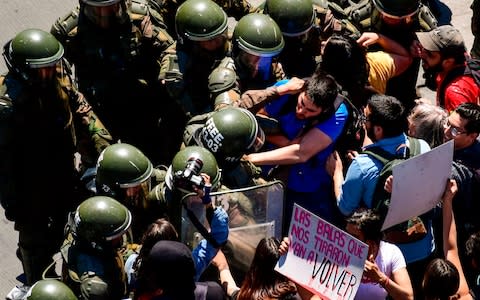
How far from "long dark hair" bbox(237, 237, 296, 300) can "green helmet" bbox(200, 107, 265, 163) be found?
102cm

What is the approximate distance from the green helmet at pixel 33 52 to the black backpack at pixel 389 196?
2296mm

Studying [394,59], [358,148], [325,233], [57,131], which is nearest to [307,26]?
[394,59]

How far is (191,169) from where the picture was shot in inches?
242

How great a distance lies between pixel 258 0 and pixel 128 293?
237 inches

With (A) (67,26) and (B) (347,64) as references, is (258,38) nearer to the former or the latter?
(B) (347,64)

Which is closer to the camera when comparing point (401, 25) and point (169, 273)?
point (169, 273)

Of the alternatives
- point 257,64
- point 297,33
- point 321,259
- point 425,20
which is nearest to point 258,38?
point 257,64

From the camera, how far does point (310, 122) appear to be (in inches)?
271

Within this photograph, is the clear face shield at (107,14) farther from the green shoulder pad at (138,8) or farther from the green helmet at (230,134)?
the green helmet at (230,134)

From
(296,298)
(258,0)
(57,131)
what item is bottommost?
(258,0)

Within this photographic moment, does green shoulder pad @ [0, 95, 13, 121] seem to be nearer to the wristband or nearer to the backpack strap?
the backpack strap

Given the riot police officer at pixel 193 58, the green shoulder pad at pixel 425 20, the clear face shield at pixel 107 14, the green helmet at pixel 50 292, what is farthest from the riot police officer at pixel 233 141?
the green shoulder pad at pixel 425 20

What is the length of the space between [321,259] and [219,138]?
48.6 inches

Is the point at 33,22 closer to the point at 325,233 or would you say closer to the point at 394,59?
the point at 394,59
